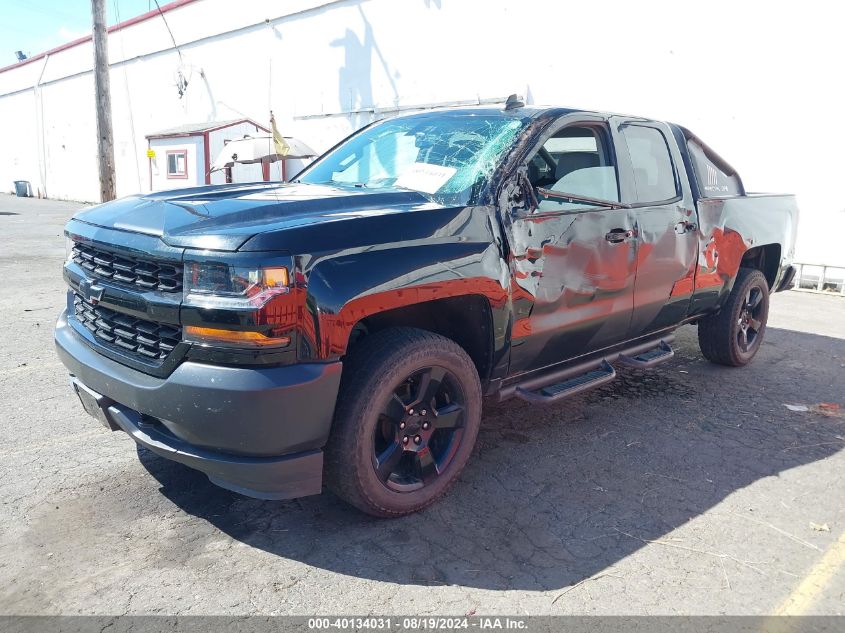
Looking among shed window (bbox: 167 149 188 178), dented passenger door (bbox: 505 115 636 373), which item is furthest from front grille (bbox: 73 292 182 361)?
shed window (bbox: 167 149 188 178)

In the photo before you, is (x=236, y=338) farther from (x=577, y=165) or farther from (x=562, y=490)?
(x=577, y=165)

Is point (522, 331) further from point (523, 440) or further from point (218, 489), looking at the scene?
point (218, 489)

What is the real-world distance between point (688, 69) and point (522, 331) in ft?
29.1

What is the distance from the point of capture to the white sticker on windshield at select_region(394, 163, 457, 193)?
347cm

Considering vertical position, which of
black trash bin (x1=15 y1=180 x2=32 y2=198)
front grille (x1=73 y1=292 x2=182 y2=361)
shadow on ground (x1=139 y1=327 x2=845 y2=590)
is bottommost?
black trash bin (x1=15 y1=180 x2=32 y2=198)

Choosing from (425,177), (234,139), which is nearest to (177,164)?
(234,139)

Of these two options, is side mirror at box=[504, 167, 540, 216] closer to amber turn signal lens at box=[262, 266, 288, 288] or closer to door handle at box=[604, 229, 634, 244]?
door handle at box=[604, 229, 634, 244]

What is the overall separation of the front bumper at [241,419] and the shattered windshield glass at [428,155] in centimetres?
125

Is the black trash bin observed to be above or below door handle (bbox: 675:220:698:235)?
below

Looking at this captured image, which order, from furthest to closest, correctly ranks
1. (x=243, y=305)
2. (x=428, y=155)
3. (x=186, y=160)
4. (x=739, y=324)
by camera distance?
(x=186, y=160) < (x=739, y=324) < (x=428, y=155) < (x=243, y=305)

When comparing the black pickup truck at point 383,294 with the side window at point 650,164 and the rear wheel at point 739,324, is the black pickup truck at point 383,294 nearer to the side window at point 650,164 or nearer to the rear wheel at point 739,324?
the side window at point 650,164

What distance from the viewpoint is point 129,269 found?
2830 millimetres

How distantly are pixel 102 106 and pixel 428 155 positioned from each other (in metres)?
11.8

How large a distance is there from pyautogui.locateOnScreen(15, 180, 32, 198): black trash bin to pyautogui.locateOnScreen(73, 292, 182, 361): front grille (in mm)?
37870
